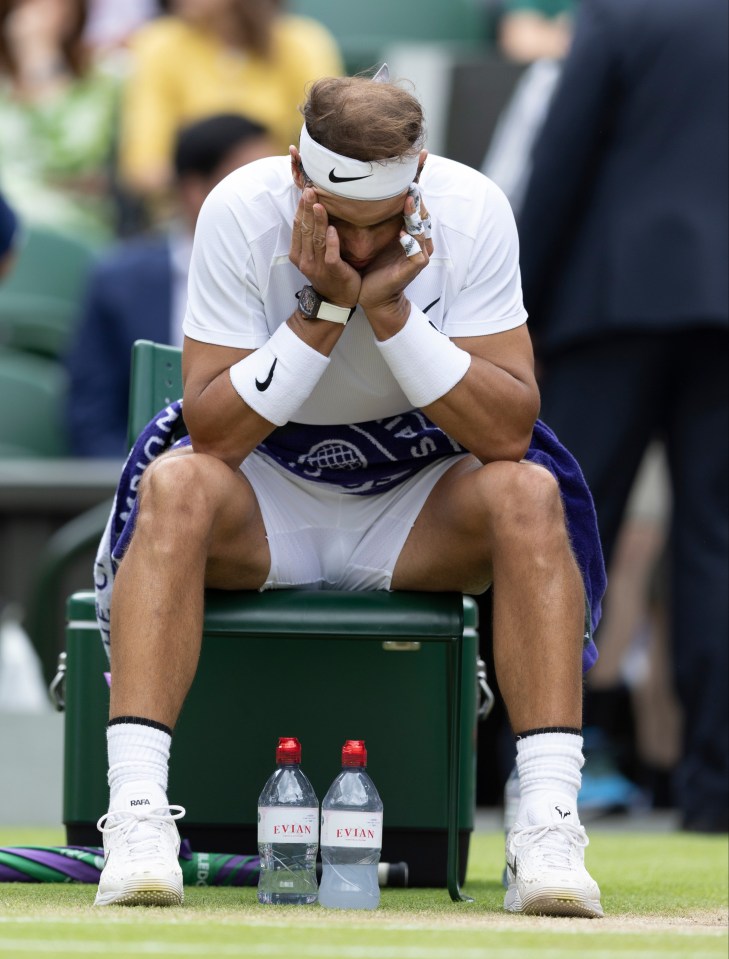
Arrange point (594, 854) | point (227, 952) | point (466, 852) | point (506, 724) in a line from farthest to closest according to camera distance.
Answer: point (506, 724), point (594, 854), point (466, 852), point (227, 952)

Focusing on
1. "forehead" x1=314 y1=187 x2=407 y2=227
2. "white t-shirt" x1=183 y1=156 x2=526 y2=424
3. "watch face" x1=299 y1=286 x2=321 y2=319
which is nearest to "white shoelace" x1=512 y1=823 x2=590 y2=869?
"white t-shirt" x1=183 y1=156 x2=526 y2=424

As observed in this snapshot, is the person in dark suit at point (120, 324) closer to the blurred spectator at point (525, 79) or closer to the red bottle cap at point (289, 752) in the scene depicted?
the blurred spectator at point (525, 79)

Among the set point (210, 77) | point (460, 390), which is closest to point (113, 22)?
point (210, 77)

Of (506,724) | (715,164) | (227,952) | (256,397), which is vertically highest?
(715,164)

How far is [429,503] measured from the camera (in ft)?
11.1

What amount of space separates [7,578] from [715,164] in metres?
2.73

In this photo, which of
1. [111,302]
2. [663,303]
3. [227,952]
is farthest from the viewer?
[111,302]

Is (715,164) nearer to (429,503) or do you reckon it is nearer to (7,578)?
(429,503)

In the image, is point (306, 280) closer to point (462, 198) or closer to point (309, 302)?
point (309, 302)

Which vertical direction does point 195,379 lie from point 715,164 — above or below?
below

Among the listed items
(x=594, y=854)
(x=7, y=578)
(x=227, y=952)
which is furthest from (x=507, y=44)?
(x=227, y=952)

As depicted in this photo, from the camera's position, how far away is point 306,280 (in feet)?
11.0

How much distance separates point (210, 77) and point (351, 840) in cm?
579

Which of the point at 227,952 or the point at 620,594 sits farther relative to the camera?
the point at 620,594
